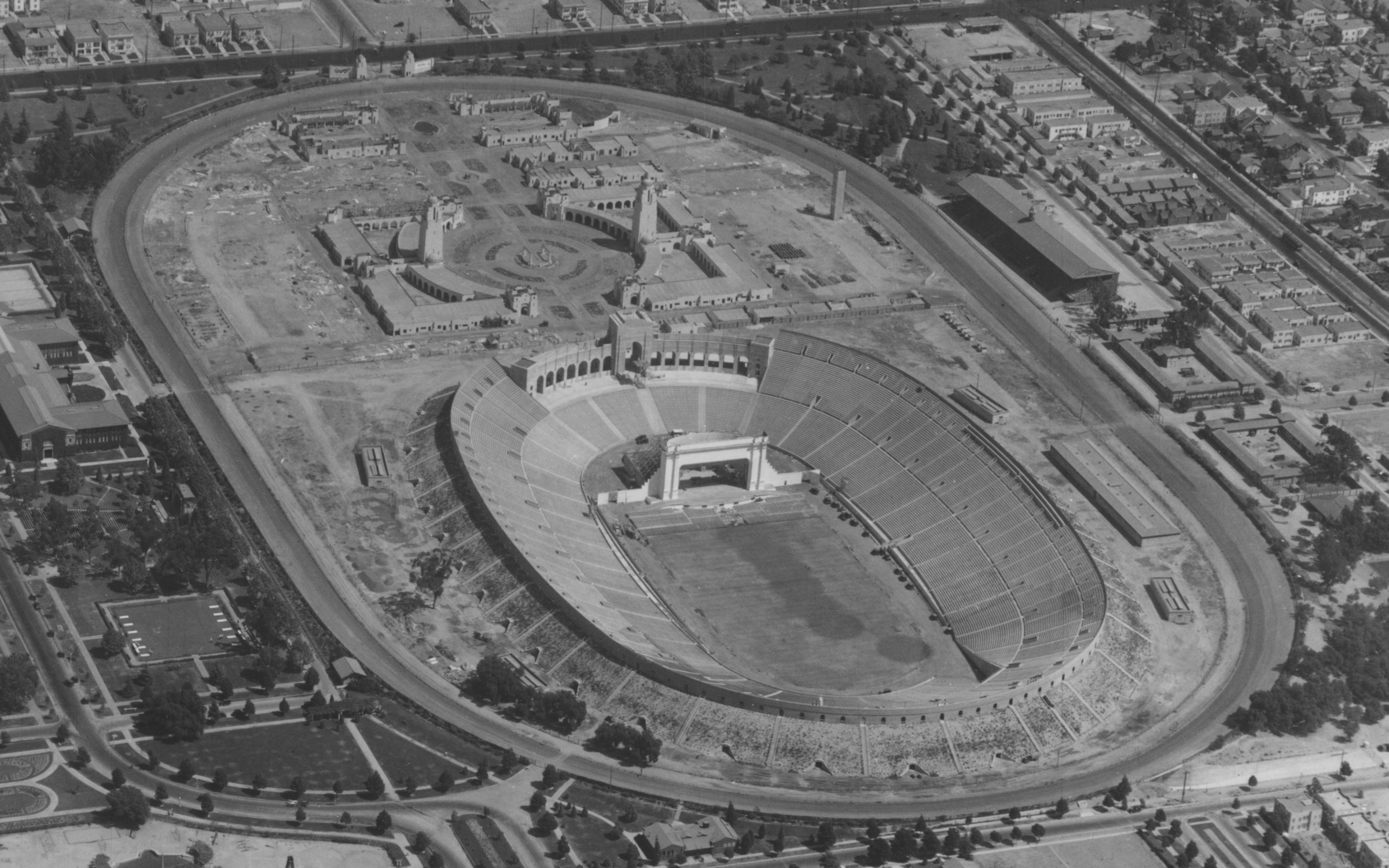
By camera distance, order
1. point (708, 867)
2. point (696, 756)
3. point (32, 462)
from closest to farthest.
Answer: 1. point (708, 867)
2. point (696, 756)
3. point (32, 462)

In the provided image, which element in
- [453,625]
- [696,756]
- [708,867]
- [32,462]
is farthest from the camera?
[32,462]

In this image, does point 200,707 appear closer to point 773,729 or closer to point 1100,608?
point 773,729

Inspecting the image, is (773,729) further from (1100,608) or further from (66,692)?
(66,692)

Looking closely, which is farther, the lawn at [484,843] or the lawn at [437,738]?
the lawn at [437,738]

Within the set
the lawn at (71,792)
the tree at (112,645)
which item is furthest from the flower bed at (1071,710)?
the tree at (112,645)

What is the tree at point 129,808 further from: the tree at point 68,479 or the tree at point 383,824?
the tree at point 68,479

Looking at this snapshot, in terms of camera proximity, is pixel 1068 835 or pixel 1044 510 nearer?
pixel 1068 835

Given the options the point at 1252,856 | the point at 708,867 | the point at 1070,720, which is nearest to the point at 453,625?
the point at 708,867
